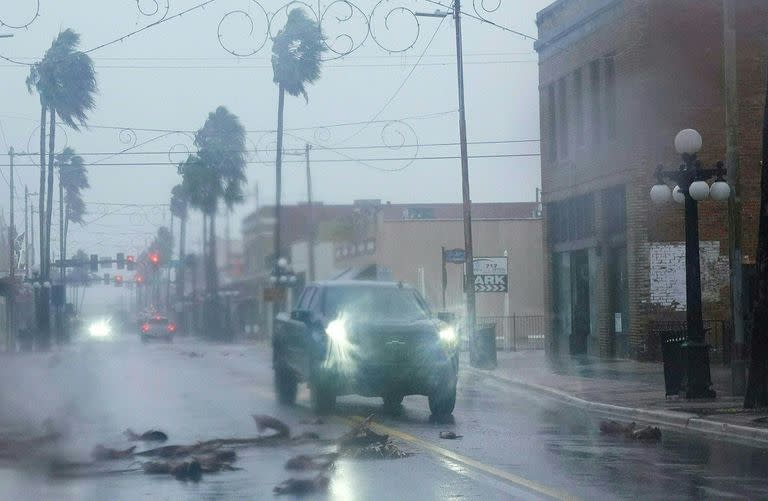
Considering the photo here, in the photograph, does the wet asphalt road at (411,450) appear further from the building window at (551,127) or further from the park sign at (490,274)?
the building window at (551,127)

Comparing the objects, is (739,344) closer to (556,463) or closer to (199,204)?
(556,463)

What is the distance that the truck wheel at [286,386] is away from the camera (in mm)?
19859

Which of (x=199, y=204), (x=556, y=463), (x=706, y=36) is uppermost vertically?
(x=706, y=36)

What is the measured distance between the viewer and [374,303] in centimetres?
1858

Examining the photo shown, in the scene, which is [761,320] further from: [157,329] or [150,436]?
[157,329]

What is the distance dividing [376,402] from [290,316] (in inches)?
79.1

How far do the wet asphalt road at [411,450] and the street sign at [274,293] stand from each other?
505 inches

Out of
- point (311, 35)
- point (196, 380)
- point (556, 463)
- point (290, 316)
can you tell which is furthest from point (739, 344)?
point (311, 35)

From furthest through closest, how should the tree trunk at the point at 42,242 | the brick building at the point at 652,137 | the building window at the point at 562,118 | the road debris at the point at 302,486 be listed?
the tree trunk at the point at 42,242 → the building window at the point at 562,118 → the brick building at the point at 652,137 → the road debris at the point at 302,486

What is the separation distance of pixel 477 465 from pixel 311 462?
1.56 m

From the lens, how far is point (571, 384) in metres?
24.5

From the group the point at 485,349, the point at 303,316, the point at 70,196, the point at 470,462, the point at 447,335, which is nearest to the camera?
the point at 470,462

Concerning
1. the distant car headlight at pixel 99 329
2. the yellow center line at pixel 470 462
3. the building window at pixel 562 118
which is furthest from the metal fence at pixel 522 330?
the distant car headlight at pixel 99 329

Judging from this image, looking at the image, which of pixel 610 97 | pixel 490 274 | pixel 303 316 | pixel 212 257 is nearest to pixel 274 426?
pixel 303 316
